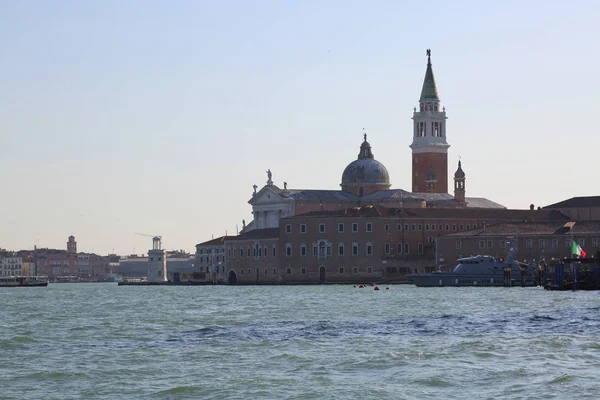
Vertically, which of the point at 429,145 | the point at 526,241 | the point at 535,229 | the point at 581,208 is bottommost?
the point at 526,241

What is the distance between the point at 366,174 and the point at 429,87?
9143 millimetres

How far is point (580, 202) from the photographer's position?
344 feet

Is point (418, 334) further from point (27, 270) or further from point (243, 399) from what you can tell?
point (27, 270)

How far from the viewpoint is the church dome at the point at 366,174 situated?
372 feet

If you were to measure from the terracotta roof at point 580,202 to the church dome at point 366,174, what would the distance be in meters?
14.4

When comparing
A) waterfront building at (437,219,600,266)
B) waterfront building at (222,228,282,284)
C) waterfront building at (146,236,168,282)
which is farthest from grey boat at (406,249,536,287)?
waterfront building at (146,236,168,282)

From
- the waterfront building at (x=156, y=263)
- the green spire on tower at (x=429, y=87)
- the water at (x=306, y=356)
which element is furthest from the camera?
the waterfront building at (x=156, y=263)

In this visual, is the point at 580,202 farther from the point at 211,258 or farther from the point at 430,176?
the point at 211,258

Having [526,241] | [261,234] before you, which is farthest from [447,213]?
[261,234]

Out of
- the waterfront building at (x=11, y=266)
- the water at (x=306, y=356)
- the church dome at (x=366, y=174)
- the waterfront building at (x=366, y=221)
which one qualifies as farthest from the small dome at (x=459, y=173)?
the waterfront building at (x=11, y=266)

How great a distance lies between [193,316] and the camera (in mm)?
42656

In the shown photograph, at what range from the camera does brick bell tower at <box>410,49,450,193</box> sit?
113938mm

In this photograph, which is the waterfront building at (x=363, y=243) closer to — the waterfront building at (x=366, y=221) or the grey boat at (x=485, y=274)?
the waterfront building at (x=366, y=221)

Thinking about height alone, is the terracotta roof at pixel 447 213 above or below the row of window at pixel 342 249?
above
